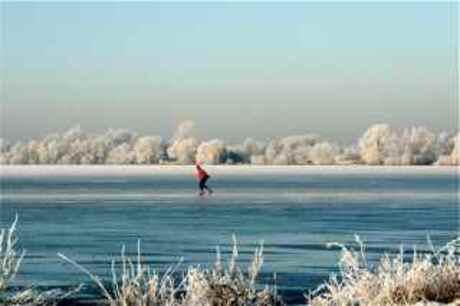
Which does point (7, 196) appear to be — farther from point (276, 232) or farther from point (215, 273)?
point (215, 273)

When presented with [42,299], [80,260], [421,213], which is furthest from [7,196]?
[42,299]

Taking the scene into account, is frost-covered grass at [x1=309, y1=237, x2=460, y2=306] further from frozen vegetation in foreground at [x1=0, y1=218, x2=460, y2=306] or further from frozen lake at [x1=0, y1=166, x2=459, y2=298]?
frozen lake at [x1=0, y1=166, x2=459, y2=298]

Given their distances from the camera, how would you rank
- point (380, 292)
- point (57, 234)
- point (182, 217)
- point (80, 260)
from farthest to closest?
point (182, 217) < point (57, 234) < point (80, 260) < point (380, 292)

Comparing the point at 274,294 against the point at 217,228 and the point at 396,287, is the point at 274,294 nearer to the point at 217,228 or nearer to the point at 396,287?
the point at 396,287

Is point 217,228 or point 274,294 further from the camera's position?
point 217,228

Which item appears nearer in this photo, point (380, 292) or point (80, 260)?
point (380, 292)

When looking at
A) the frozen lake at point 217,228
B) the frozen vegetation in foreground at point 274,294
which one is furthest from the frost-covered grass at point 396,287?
the frozen lake at point 217,228

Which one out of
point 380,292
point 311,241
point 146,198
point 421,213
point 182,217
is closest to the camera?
point 380,292

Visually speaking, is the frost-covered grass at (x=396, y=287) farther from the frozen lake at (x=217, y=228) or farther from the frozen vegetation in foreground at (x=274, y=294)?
the frozen lake at (x=217, y=228)

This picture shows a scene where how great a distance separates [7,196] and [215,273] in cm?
2939

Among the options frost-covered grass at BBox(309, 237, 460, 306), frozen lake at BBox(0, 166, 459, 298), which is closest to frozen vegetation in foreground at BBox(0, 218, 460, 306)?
frost-covered grass at BBox(309, 237, 460, 306)

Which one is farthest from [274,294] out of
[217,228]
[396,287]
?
[217,228]

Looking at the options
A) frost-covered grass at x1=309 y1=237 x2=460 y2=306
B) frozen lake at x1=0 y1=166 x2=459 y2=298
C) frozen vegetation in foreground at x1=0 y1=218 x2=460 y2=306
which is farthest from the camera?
frozen lake at x1=0 y1=166 x2=459 y2=298

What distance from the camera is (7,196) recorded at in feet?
131
